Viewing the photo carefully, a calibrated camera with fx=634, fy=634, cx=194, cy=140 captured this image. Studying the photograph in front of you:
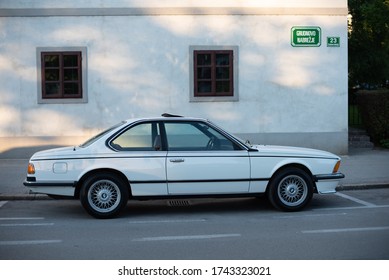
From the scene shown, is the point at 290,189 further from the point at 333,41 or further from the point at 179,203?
the point at 333,41

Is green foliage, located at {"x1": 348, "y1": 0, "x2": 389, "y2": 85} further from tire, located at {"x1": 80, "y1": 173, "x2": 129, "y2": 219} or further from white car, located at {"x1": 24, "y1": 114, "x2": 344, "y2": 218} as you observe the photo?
tire, located at {"x1": 80, "y1": 173, "x2": 129, "y2": 219}

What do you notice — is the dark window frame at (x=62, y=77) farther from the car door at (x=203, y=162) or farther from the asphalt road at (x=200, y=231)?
the car door at (x=203, y=162)

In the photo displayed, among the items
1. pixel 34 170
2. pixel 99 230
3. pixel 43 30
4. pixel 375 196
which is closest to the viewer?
pixel 99 230

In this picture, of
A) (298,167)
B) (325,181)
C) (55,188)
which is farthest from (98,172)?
(325,181)

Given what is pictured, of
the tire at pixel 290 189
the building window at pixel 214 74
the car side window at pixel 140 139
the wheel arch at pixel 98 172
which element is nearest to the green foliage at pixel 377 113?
the building window at pixel 214 74

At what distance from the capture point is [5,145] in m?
16.2

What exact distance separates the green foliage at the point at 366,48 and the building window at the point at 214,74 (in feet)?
23.2

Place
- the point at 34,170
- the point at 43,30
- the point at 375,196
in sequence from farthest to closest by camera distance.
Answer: the point at 43,30
the point at 375,196
the point at 34,170

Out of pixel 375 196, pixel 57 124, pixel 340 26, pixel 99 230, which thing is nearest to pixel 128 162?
pixel 99 230

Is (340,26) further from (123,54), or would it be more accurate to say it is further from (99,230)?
(99,230)

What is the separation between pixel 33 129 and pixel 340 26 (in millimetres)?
8420

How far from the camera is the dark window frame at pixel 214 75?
53.9 feet

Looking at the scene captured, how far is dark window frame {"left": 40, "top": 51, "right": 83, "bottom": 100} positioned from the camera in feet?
53.0

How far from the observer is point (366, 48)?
22.6m
